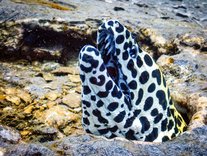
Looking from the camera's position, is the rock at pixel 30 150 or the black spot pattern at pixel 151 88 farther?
the black spot pattern at pixel 151 88

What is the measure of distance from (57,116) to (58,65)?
4.21 feet

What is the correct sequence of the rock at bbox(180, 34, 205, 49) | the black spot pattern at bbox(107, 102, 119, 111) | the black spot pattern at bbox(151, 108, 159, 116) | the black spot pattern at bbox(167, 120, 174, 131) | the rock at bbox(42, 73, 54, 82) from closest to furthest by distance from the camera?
the black spot pattern at bbox(107, 102, 119, 111)
the black spot pattern at bbox(151, 108, 159, 116)
the black spot pattern at bbox(167, 120, 174, 131)
the rock at bbox(42, 73, 54, 82)
the rock at bbox(180, 34, 205, 49)

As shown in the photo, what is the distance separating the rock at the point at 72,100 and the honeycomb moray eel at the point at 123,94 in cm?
128

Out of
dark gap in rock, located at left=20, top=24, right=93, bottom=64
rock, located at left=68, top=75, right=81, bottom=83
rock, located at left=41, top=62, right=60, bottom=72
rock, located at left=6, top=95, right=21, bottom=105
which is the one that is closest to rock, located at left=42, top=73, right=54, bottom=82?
rock, located at left=41, top=62, right=60, bottom=72

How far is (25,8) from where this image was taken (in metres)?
4.94

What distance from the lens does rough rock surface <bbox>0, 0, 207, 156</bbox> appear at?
3.18m

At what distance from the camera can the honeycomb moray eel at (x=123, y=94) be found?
2312 mm

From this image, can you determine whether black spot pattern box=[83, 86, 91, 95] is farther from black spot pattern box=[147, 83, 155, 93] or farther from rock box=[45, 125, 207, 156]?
black spot pattern box=[147, 83, 155, 93]

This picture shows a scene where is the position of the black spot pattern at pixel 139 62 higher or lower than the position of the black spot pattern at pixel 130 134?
higher

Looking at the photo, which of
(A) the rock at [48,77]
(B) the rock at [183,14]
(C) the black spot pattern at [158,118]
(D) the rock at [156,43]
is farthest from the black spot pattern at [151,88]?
(B) the rock at [183,14]

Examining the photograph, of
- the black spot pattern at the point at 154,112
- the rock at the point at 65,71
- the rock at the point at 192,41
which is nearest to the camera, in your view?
the black spot pattern at the point at 154,112

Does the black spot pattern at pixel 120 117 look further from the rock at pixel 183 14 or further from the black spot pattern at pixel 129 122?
the rock at pixel 183 14

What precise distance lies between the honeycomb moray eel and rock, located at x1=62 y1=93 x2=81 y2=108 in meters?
1.28

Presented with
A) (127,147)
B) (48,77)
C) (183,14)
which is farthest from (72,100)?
(183,14)
